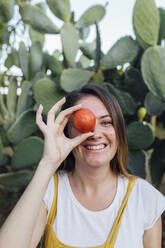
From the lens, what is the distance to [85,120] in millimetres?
920

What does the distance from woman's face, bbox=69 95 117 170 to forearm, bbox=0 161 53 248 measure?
0.69 ft

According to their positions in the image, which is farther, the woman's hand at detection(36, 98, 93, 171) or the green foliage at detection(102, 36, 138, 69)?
the green foliage at detection(102, 36, 138, 69)

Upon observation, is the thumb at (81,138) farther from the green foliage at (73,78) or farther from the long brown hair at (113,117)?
the green foliage at (73,78)

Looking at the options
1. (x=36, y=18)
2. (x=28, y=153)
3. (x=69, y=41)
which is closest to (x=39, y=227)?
(x=28, y=153)

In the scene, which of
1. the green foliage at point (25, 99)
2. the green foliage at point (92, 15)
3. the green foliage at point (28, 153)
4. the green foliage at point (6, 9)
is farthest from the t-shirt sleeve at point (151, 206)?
the green foliage at point (6, 9)

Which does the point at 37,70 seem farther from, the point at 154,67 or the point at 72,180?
the point at 72,180

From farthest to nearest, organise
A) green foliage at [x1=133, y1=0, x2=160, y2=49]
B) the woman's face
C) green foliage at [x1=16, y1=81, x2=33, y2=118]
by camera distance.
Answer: green foliage at [x1=16, y1=81, x2=33, y2=118] < green foliage at [x1=133, y1=0, x2=160, y2=49] < the woman's face

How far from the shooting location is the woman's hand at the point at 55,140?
2.94 feet

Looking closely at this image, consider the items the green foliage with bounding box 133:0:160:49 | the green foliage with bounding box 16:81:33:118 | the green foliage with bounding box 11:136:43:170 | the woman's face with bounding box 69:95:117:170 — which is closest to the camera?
the woman's face with bounding box 69:95:117:170

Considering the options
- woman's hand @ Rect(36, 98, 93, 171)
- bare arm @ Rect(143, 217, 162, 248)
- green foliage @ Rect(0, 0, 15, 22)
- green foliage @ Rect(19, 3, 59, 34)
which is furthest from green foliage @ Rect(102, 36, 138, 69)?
bare arm @ Rect(143, 217, 162, 248)

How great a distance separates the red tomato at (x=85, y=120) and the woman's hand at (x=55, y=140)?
0.02 metres

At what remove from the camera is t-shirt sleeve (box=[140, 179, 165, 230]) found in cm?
100

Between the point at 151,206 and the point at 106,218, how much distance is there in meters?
0.18

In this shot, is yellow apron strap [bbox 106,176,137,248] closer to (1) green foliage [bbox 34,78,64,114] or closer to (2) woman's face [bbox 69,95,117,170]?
(2) woman's face [bbox 69,95,117,170]
